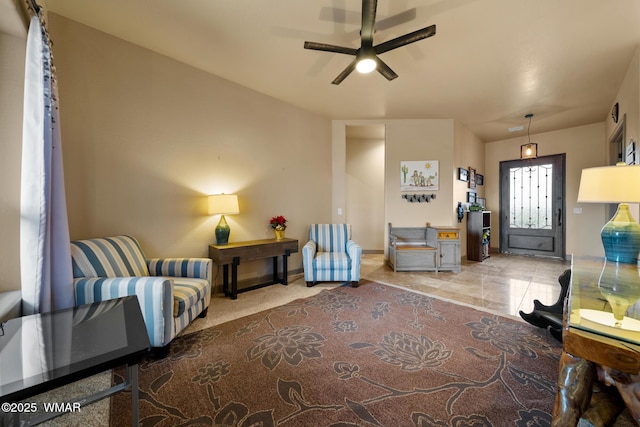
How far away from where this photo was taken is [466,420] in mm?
1335

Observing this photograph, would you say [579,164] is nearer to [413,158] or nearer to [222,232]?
[413,158]

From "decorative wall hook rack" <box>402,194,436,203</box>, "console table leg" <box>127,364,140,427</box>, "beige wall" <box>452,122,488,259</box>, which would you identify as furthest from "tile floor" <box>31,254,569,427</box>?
"decorative wall hook rack" <box>402,194,436,203</box>

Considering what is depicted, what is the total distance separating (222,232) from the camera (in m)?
3.24

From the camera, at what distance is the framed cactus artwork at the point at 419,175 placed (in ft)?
15.8

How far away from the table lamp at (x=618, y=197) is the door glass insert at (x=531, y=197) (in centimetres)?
465

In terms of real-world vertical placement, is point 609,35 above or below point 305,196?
above

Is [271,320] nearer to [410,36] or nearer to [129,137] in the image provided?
[129,137]

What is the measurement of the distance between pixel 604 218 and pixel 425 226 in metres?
3.59

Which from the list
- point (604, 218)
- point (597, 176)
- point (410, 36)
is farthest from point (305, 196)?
point (604, 218)

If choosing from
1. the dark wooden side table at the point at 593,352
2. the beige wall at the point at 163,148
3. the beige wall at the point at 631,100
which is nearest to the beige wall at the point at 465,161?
the beige wall at the point at 631,100

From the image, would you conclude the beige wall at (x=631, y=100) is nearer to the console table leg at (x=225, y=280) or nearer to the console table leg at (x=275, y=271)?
the console table leg at (x=275, y=271)

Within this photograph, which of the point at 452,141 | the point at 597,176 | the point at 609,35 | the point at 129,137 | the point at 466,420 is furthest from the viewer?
the point at 452,141

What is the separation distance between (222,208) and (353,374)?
2.29m

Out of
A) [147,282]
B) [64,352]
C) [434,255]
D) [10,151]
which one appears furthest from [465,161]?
[10,151]
